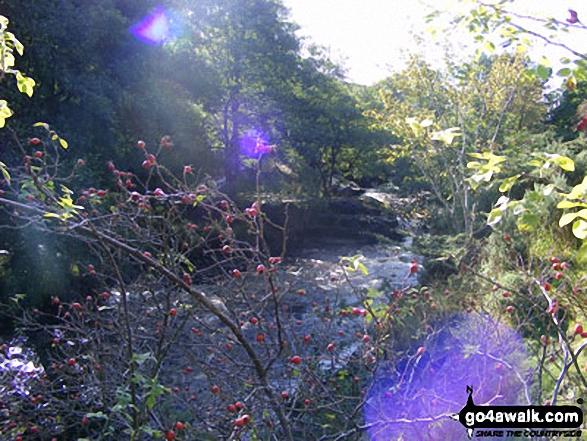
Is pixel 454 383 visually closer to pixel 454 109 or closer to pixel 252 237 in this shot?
pixel 454 109

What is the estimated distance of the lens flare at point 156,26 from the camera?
11.5 metres

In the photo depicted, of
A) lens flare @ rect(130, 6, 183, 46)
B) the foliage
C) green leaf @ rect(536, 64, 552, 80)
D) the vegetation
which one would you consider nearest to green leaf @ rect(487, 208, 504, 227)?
the vegetation

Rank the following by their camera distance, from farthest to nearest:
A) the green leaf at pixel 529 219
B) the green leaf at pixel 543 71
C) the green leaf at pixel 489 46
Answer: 1. the green leaf at pixel 489 46
2. the green leaf at pixel 543 71
3. the green leaf at pixel 529 219

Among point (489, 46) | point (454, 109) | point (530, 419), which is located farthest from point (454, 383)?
point (454, 109)

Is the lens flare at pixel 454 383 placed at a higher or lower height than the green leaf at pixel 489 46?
lower

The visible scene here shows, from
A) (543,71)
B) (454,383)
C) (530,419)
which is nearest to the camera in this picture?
(543,71)

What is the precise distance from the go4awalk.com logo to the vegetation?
129 millimetres

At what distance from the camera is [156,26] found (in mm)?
12570

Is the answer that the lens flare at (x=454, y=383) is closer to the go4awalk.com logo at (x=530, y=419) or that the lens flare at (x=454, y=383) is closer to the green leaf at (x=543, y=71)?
the go4awalk.com logo at (x=530, y=419)

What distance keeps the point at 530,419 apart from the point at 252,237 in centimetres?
1078

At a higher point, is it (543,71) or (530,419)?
(543,71)

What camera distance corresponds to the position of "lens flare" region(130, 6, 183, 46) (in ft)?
37.6

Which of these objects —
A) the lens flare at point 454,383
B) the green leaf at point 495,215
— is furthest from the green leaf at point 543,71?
the lens flare at point 454,383

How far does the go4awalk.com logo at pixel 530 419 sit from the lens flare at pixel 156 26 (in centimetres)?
1078
